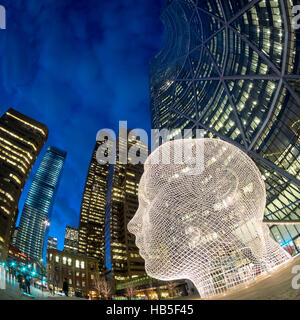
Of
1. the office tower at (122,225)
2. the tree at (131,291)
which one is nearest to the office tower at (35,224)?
the office tower at (122,225)

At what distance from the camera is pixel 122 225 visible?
330ft

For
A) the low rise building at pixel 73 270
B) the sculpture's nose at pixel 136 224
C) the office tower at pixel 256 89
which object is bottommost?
the low rise building at pixel 73 270

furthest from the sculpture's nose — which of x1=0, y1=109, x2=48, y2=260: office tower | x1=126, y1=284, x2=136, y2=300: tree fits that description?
x1=126, y1=284, x2=136, y2=300: tree

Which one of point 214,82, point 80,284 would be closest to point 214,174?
point 214,82

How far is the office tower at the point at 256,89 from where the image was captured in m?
19.1

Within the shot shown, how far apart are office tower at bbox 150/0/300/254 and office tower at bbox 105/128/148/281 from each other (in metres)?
72.4

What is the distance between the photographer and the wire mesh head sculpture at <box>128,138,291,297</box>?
9523 millimetres

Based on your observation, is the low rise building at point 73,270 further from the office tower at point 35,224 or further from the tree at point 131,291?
the office tower at point 35,224

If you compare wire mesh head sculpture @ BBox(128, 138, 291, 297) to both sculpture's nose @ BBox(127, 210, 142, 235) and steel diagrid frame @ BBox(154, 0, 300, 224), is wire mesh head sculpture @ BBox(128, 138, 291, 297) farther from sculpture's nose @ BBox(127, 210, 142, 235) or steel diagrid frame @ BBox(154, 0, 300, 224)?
steel diagrid frame @ BBox(154, 0, 300, 224)


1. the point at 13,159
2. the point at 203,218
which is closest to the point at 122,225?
the point at 13,159

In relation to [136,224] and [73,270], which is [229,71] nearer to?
[136,224]

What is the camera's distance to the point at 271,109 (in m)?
22.4

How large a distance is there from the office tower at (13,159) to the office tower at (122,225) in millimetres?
42318
